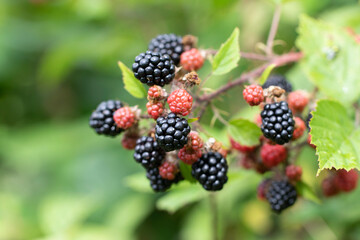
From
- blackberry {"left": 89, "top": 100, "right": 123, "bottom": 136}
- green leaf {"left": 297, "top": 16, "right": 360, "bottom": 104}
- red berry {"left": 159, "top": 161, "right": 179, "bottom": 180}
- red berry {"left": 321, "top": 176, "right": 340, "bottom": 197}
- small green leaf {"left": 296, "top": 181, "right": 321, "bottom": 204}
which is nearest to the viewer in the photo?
red berry {"left": 159, "top": 161, "right": 179, "bottom": 180}

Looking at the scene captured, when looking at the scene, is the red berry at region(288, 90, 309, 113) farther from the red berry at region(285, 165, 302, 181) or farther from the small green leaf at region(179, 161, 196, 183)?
the small green leaf at region(179, 161, 196, 183)

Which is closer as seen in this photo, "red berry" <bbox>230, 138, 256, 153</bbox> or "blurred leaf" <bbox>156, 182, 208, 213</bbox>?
"red berry" <bbox>230, 138, 256, 153</bbox>

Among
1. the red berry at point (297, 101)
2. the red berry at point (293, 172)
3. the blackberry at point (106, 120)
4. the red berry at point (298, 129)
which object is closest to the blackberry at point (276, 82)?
the red berry at point (297, 101)

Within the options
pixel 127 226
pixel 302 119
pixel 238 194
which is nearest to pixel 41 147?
pixel 127 226

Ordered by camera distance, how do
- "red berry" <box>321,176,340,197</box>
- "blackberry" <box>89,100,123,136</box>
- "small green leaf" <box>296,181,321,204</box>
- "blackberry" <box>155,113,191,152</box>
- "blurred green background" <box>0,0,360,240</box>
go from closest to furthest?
"blackberry" <box>155,113,191,152</box>
"blackberry" <box>89,100,123,136</box>
"small green leaf" <box>296,181,321,204</box>
"red berry" <box>321,176,340,197</box>
"blurred green background" <box>0,0,360,240</box>

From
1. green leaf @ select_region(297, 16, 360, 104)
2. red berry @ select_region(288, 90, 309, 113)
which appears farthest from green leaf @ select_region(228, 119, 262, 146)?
green leaf @ select_region(297, 16, 360, 104)

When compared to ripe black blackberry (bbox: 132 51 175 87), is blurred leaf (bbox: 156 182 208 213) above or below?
below
